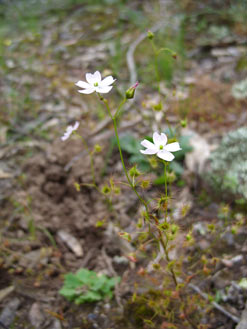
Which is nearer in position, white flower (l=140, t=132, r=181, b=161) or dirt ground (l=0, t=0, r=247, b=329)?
white flower (l=140, t=132, r=181, b=161)

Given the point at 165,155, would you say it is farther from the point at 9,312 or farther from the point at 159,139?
the point at 9,312

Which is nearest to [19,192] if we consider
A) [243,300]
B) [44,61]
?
[243,300]

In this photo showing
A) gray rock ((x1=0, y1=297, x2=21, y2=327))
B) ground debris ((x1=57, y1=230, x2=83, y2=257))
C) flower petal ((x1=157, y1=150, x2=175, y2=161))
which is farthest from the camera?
ground debris ((x1=57, y1=230, x2=83, y2=257))

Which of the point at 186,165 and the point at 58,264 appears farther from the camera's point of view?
the point at 186,165

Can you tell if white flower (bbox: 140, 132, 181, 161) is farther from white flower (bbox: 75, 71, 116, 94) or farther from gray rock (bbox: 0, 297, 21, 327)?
gray rock (bbox: 0, 297, 21, 327)

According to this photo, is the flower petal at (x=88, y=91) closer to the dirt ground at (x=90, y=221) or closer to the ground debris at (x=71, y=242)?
the dirt ground at (x=90, y=221)

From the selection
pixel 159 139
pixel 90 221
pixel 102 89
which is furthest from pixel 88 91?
pixel 90 221

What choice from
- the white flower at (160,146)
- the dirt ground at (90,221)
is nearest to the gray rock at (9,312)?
the dirt ground at (90,221)

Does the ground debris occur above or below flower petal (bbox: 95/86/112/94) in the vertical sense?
below

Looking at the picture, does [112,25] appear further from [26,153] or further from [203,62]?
[26,153]

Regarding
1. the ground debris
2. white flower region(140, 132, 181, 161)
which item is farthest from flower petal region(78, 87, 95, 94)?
the ground debris

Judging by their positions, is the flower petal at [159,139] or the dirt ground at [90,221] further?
the dirt ground at [90,221]
